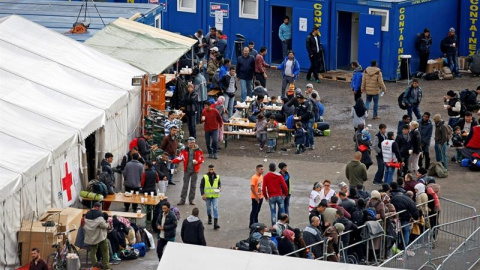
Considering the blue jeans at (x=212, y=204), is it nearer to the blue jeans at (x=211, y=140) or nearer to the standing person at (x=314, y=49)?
the blue jeans at (x=211, y=140)

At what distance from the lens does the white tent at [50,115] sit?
81.0 feet

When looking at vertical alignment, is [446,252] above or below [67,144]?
below

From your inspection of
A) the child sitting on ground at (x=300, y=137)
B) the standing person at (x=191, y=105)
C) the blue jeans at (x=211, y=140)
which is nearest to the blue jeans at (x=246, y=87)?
the standing person at (x=191, y=105)

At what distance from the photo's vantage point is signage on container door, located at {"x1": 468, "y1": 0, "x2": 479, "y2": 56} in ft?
135

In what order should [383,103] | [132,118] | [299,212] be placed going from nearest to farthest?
[299,212], [132,118], [383,103]

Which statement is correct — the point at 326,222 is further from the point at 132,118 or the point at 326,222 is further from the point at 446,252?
the point at 132,118

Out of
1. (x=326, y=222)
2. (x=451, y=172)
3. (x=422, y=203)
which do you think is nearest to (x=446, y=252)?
(x=422, y=203)

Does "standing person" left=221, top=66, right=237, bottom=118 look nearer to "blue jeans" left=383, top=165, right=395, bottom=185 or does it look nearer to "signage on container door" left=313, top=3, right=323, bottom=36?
"signage on container door" left=313, top=3, right=323, bottom=36

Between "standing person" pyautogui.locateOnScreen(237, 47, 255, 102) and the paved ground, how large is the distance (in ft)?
7.40

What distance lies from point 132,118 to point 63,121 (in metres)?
3.65

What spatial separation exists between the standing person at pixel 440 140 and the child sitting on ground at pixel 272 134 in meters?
3.95

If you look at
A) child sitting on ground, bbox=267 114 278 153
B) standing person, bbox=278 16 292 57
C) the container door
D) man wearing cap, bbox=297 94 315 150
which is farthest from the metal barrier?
standing person, bbox=278 16 292 57

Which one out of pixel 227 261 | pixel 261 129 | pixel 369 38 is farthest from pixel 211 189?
pixel 369 38

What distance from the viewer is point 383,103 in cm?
3731
